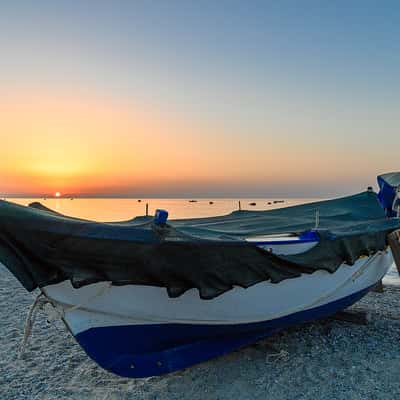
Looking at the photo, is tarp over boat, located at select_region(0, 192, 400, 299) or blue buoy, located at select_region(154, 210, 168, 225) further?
blue buoy, located at select_region(154, 210, 168, 225)

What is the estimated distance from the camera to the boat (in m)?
3.28

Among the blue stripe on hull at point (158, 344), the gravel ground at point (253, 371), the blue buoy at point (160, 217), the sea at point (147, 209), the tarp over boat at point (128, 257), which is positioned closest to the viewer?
the tarp over boat at point (128, 257)

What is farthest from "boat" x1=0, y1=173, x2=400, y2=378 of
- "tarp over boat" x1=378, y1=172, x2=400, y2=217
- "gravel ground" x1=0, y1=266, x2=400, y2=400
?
"tarp over boat" x1=378, y1=172, x2=400, y2=217

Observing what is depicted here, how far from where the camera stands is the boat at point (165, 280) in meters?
3.28

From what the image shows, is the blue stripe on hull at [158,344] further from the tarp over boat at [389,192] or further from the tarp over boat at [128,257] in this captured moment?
the tarp over boat at [389,192]

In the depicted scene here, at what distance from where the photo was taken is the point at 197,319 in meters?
3.95

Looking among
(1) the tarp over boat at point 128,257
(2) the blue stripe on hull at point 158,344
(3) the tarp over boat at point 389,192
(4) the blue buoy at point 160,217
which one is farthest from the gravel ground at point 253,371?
(3) the tarp over boat at point 389,192

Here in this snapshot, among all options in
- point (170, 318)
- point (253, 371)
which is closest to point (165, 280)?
point (170, 318)

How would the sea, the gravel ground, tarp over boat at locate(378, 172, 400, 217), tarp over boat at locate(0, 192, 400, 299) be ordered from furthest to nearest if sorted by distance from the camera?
the sea, tarp over boat at locate(378, 172, 400, 217), the gravel ground, tarp over boat at locate(0, 192, 400, 299)

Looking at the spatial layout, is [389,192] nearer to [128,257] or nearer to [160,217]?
[160,217]

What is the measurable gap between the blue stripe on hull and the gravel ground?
0.26m

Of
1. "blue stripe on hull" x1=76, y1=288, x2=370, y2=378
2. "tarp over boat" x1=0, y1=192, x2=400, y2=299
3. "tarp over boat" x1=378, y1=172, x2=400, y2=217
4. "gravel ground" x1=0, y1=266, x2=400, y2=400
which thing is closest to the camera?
"tarp over boat" x1=0, y1=192, x2=400, y2=299

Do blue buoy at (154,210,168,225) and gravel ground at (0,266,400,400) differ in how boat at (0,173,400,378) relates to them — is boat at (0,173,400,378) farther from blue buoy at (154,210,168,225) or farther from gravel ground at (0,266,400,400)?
gravel ground at (0,266,400,400)

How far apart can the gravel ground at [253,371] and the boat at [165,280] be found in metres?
0.28
